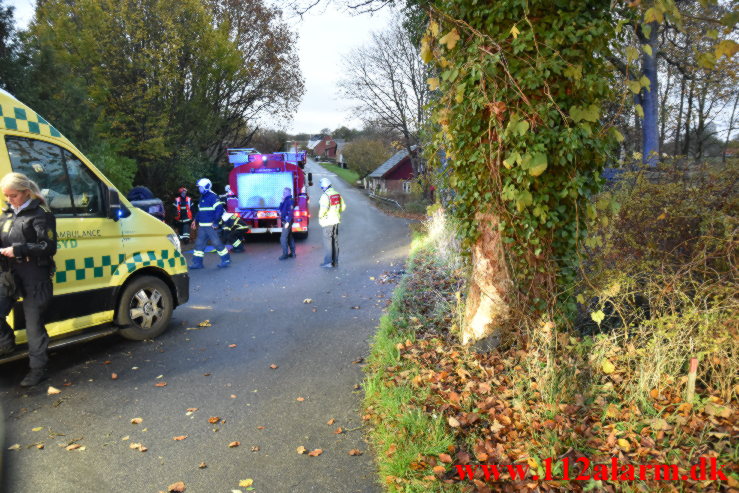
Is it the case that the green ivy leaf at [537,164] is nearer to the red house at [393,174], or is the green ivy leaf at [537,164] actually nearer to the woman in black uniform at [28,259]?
the woman in black uniform at [28,259]

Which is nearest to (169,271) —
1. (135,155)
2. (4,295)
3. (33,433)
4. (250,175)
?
(4,295)

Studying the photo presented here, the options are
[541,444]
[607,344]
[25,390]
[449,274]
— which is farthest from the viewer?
[449,274]

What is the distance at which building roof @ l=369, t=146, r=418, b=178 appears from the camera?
53.6m

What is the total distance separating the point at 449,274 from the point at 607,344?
4380 mm

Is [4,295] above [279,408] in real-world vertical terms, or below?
above

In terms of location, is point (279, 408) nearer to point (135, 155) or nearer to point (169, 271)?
point (169, 271)

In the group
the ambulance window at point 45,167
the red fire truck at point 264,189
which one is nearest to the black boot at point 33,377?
the ambulance window at point 45,167

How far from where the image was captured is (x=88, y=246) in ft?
17.4

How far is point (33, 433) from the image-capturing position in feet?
13.0

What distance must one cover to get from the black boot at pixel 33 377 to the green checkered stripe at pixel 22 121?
230 cm

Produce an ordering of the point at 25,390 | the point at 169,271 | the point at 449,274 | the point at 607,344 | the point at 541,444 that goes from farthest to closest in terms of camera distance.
Answer: the point at 449,274 < the point at 169,271 < the point at 25,390 < the point at 607,344 < the point at 541,444

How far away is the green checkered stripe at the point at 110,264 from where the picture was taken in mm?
5109

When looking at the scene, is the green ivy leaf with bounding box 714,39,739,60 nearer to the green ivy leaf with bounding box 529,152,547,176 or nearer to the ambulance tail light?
the green ivy leaf with bounding box 529,152,547,176

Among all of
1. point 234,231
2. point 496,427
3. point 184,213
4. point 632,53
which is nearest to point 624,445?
point 496,427
